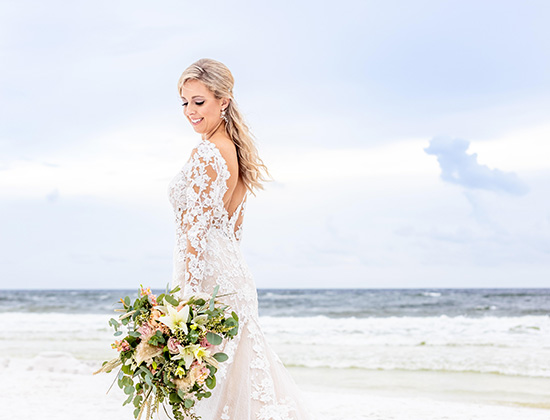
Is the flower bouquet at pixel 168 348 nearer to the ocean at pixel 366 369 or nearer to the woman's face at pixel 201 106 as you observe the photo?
the woman's face at pixel 201 106

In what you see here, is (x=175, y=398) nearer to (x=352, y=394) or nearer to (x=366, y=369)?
(x=352, y=394)

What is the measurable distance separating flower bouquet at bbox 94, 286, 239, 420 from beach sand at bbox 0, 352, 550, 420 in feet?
9.81

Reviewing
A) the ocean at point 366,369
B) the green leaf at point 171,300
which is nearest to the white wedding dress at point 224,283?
the green leaf at point 171,300

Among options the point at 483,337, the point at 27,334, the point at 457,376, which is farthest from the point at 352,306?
the point at 457,376

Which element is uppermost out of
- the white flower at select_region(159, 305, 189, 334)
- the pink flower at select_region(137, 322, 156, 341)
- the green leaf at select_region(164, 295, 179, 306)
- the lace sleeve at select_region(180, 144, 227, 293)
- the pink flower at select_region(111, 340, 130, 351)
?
the lace sleeve at select_region(180, 144, 227, 293)

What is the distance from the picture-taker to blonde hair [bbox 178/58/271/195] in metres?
2.81

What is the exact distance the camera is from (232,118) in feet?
9.61

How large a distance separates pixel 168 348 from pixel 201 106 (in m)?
1.19

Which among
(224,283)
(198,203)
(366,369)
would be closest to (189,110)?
(198,203)

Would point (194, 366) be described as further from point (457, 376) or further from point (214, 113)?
point (457, 376)

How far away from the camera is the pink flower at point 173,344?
225 cm

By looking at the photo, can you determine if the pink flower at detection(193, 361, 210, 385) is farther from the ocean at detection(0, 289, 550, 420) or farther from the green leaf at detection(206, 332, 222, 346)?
the ocean at detection(0, 289, 550, 420)

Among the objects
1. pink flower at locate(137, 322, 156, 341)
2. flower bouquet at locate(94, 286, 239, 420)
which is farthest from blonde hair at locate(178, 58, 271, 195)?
pink flower at locate(137, 322, 156, 341)

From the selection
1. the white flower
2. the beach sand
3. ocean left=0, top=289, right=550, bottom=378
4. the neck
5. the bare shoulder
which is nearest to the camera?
the white flower
